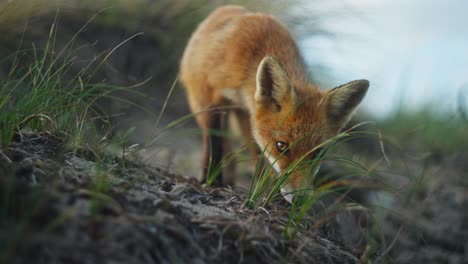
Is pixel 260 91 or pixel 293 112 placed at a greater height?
pixel 260 91

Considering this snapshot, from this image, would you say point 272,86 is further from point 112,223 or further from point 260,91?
point 112,223

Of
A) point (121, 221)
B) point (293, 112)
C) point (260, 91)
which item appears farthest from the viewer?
point (260, 91)

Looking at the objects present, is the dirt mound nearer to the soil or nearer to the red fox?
the soil

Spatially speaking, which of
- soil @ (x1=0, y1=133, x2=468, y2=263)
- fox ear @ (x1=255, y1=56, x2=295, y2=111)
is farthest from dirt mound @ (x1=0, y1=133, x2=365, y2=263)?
fox ear @ (x1=255, y1=56, x2=295, y2=111)

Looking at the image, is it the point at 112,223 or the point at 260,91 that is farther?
the point at 260,91

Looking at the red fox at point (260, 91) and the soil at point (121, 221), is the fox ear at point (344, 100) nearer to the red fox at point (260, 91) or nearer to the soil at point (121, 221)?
the red fox at point (260, 91)

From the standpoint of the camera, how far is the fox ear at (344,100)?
334 centimetres

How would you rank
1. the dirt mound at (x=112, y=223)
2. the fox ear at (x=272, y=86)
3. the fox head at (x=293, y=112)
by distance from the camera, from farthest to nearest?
the fox ear at (x=272, y=86) < the fox head at (x=293, y=112) < the dirt mound at (x=112, y=223)

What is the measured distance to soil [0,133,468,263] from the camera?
1415mm

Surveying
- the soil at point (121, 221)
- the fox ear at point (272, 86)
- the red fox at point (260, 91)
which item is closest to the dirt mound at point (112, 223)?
the soil at point (121, 221)

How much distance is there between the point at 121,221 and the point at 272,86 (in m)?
2.33

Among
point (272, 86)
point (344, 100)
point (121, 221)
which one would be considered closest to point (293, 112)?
point (272, 86)

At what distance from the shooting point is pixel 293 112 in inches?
134

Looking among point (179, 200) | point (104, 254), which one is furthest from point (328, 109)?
point (104, 254)
